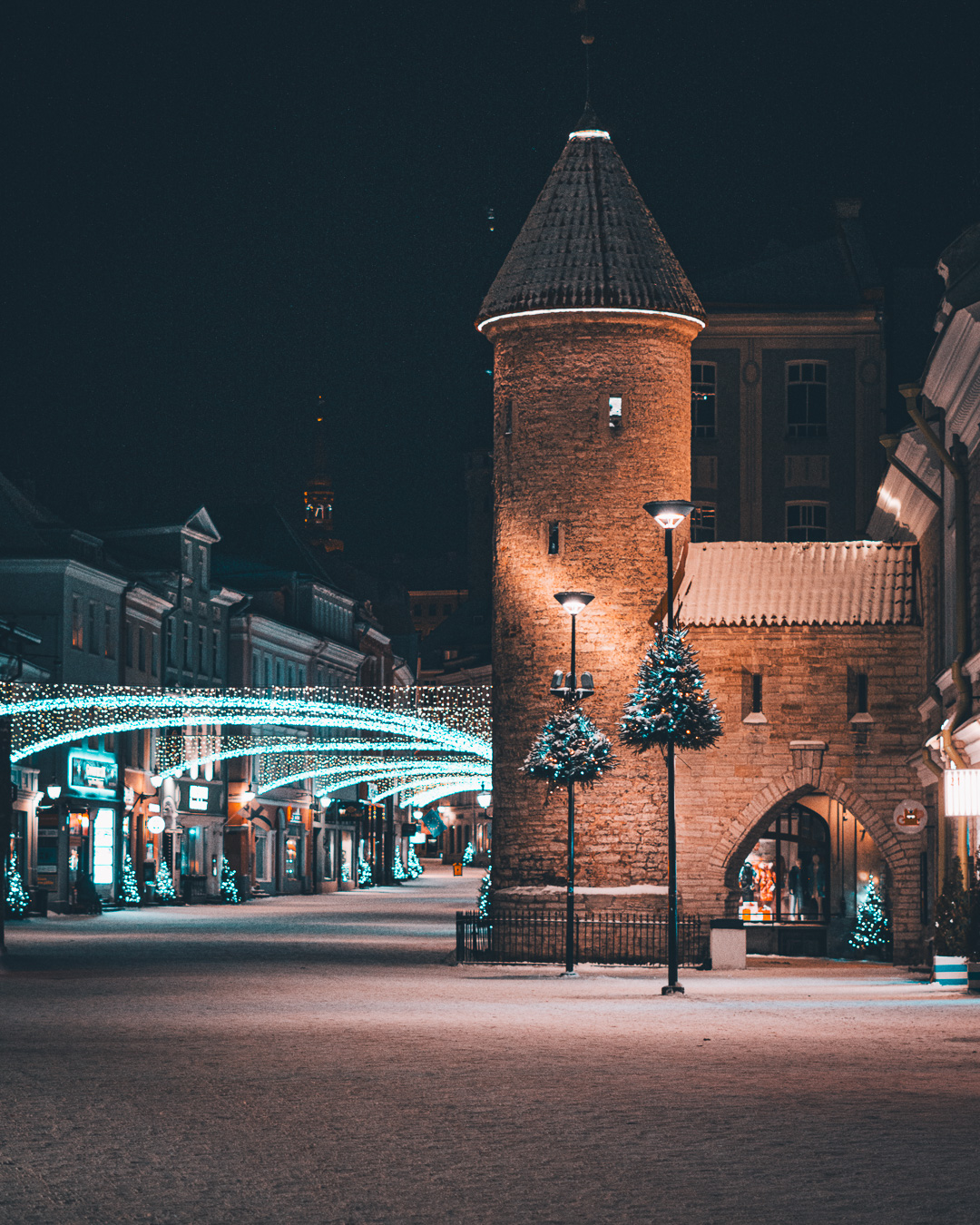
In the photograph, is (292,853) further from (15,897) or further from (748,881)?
(748,881)

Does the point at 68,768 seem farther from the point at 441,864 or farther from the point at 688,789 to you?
the point at 441,864

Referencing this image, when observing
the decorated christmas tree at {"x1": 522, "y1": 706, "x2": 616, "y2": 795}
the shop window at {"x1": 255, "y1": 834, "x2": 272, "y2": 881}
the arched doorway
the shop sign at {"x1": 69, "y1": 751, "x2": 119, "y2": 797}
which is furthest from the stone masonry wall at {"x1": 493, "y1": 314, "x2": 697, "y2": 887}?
the shop window at {"x1": 255, "y1": 834, "x2": 272, "y2": 881}

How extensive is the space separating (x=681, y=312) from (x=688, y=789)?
28.3 feet

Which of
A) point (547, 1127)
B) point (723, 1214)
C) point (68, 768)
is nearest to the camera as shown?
point (723, 1214)

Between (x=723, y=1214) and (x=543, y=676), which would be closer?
(x=723, y=1214)

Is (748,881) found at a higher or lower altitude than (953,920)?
higher

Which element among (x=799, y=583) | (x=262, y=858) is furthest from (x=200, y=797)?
(x=799, y=583)

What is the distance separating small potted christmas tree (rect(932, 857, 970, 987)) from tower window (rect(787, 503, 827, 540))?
23308 mm

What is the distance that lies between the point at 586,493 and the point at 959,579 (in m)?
10.4

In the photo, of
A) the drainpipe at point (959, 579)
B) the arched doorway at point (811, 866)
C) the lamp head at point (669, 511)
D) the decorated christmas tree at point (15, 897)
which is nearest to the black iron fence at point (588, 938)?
the arched doorway at point (811, 866)

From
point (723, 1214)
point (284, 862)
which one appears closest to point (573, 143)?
point (723, 1214)

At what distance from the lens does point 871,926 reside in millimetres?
36875

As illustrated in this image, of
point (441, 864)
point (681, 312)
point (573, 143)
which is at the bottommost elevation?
point (441, 864)

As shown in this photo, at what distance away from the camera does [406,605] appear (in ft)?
441
